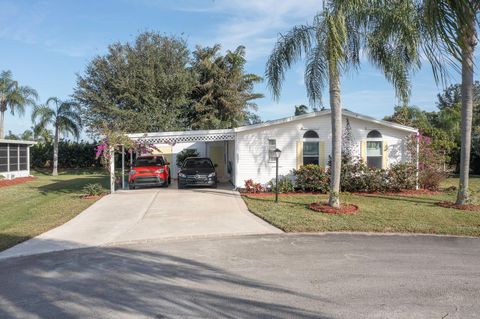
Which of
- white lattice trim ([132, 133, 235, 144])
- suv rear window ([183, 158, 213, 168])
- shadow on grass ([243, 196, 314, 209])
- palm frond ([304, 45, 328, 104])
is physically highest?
palm frond ([304, 45, 328, 104])

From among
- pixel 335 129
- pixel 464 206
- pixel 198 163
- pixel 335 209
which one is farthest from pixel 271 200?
pixel 198 163

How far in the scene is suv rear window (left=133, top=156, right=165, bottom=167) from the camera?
18337 mm

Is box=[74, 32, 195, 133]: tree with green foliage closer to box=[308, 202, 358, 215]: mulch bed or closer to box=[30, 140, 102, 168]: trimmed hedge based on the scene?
box=[30, 140, 102, 168]: trimmed hedge

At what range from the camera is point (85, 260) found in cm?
691

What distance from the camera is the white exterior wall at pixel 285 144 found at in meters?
16.2

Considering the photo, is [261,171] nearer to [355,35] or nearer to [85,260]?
[355,35]

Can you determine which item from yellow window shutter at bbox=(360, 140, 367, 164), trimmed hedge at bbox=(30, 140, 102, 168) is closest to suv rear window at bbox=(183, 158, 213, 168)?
yellow window shutter at bbox=(360, 140, 367, 164)

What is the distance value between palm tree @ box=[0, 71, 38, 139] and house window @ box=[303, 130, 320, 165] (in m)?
25.9

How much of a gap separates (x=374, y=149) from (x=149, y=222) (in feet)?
33.5

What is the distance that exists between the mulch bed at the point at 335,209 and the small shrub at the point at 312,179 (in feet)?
10.6

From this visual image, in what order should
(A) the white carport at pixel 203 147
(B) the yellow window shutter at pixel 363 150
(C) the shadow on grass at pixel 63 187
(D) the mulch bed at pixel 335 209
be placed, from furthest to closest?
(C) the shadow on grass at pixel 63 187
(A) the white carport at pixel 203 147
(B) the yellow window shutter at pixel 363 150
(D) the mulch bed at pixel 335 209

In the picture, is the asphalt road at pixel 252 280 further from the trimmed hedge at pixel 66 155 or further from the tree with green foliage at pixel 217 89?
the trimmed hedge at pixel 66 155

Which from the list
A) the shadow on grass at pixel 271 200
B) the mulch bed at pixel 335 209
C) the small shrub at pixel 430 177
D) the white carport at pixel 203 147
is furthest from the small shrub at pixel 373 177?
the white carport at pixel 203 147

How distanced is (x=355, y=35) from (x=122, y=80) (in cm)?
2087
